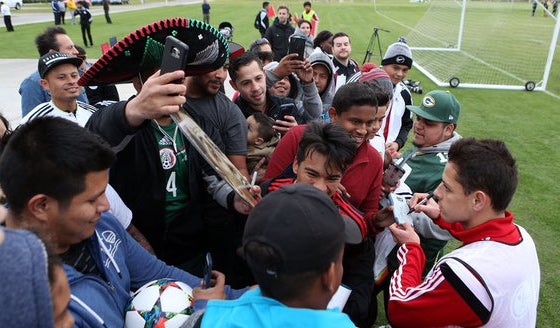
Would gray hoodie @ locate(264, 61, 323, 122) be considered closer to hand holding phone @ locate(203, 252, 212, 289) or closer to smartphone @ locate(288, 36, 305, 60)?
smartphone @ locate(288, 36, 305, 60)

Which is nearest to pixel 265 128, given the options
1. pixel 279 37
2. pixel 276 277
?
pixel 276 277

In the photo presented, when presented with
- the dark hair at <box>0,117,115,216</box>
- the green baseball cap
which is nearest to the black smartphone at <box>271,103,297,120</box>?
the green baseball cap

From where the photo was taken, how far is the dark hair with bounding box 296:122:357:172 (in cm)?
246

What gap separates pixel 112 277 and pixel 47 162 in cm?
63

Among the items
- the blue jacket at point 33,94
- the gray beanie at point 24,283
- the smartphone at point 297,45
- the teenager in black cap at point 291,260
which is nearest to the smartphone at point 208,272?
the teenager in black cap at point 291,260

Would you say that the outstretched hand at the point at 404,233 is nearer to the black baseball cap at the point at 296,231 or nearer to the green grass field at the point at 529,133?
the black baseball cap at the point at 296,231

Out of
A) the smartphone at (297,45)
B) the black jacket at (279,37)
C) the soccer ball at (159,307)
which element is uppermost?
the smartphone at (297,45)

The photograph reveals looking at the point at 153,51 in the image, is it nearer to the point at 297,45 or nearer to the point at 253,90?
the point at 253,90

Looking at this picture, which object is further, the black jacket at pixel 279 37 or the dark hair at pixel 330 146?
the black jacket at pixel 279 37

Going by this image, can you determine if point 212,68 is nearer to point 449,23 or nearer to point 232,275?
point 232,275

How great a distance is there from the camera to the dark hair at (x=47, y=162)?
5.36ft

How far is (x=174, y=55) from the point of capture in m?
1.80

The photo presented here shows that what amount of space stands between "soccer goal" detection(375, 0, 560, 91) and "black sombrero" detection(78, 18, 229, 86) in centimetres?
1227

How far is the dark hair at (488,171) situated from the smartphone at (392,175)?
81 centimetres
